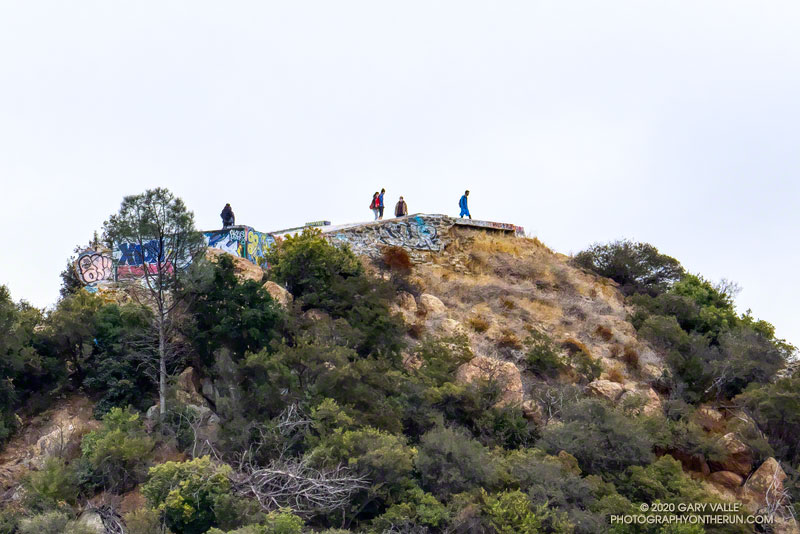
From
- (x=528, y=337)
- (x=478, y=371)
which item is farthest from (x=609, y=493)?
(x=528, y=337)

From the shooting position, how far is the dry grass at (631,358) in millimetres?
25891

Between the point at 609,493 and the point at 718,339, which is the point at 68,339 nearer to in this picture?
the point at 609,493

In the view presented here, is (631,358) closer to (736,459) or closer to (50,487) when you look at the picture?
(736,459)

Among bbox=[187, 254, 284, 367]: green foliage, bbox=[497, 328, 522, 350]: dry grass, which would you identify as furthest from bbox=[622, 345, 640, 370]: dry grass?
bbox=[187, 254, 284, 367]: green foliage

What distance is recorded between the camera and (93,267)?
25.8 metres

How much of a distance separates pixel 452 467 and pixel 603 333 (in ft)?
36.2

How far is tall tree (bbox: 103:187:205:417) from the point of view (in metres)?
19.7

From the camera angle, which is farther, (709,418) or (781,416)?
(709,418)

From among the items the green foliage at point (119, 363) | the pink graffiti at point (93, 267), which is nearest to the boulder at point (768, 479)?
the green foliage at point (119, 363)

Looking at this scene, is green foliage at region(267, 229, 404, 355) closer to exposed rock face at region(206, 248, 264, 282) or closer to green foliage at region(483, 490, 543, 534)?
exposed rock face at region(206, 248, 264, 282)

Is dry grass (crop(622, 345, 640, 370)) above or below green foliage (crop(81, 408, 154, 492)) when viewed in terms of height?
above

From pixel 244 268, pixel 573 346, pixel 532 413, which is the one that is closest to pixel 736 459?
pixel 532 413

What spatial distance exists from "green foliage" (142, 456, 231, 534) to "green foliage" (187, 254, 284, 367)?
170 inches

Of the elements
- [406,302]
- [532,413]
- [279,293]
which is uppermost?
[279,293]
